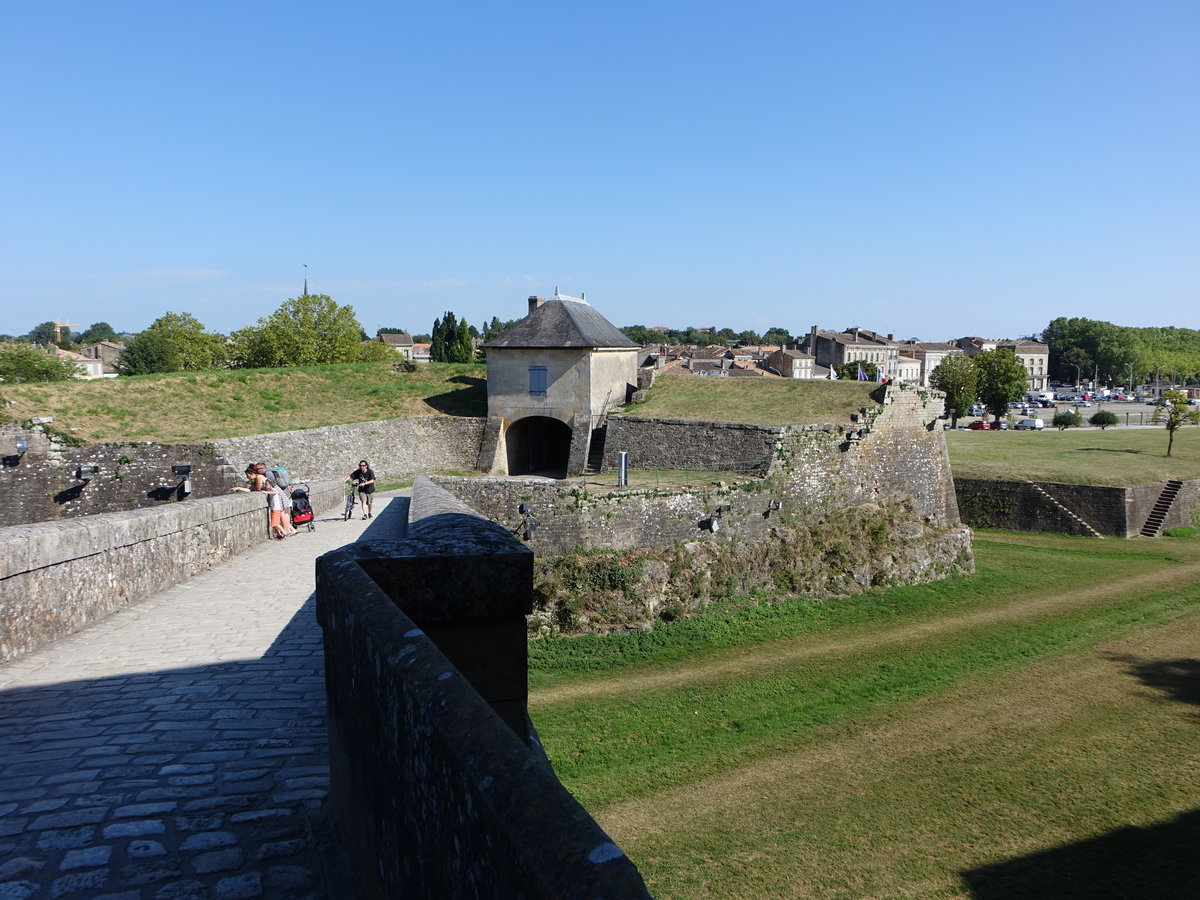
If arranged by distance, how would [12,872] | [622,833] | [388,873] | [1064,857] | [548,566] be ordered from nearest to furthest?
1. [388,873]
2. [12,872]
3. [1064,857]
4. [622,833]
5. [548,566]

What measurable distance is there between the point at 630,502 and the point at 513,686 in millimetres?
13569

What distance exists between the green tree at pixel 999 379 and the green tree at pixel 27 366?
171 ft

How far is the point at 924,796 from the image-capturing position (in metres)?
10.6

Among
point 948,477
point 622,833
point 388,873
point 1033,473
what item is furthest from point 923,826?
point 1033,473

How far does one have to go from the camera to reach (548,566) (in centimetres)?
1620

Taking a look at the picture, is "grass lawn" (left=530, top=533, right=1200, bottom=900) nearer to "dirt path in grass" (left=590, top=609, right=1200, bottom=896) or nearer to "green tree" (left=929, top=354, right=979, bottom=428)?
"dirt path in grass" (left=590, top=609, right=1200, bottom=896)

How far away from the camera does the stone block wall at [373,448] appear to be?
2147 cm

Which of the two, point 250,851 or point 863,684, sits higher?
point 250,851

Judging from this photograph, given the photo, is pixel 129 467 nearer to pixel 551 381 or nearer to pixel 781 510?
pixel 551 381

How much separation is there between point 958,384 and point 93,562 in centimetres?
5053

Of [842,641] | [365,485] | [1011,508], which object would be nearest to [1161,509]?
[1011,508]

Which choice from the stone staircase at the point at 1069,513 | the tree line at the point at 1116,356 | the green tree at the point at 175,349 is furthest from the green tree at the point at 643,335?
the stone staircase at the point at 1069,513

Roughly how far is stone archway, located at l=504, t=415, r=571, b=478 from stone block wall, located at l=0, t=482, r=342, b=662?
1764 cm

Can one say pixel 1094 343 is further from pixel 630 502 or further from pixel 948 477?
pixel 630 502
